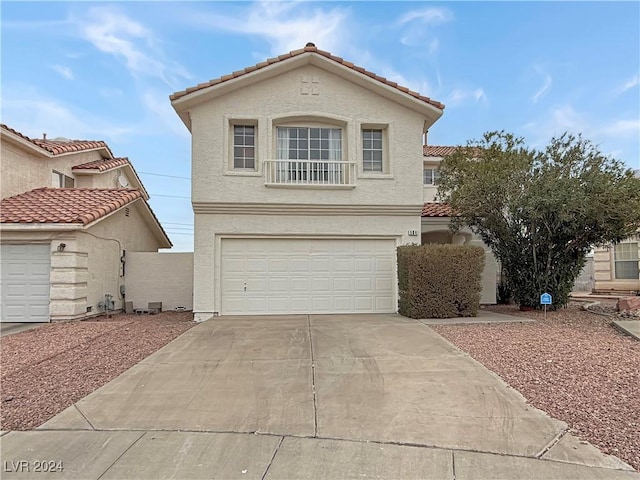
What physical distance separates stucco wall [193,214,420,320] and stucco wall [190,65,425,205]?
0.55 metres

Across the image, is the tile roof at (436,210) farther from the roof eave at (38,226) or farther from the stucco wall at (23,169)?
the stucco wall at (23,169)

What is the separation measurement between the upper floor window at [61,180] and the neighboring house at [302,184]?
7165mm

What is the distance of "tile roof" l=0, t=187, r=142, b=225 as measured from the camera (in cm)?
1223

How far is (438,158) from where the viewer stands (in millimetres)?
20062

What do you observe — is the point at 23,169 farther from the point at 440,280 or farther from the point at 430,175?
the point at 430,175

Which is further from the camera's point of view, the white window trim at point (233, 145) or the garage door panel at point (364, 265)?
the garage door panel at point (364, 265)

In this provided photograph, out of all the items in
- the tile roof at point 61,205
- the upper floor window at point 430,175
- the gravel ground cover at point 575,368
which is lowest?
the gravel ground cover at point 575,368

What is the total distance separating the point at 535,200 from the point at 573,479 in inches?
362

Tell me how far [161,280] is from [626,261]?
2172 centimetres

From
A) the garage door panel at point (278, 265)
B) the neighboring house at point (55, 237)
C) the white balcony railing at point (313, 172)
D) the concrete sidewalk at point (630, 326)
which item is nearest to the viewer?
the concrete sidewalk at point (630, 326)

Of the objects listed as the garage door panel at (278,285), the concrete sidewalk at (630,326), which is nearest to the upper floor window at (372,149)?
the garage door panel at (278,285)

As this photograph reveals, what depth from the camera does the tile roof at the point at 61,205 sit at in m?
12.2

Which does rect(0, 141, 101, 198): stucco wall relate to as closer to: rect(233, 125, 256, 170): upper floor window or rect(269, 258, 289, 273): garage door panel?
rect(233, 125, 256, 170): upper floor window

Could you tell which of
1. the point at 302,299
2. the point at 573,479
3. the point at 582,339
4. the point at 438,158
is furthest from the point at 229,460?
the point at 438,158
